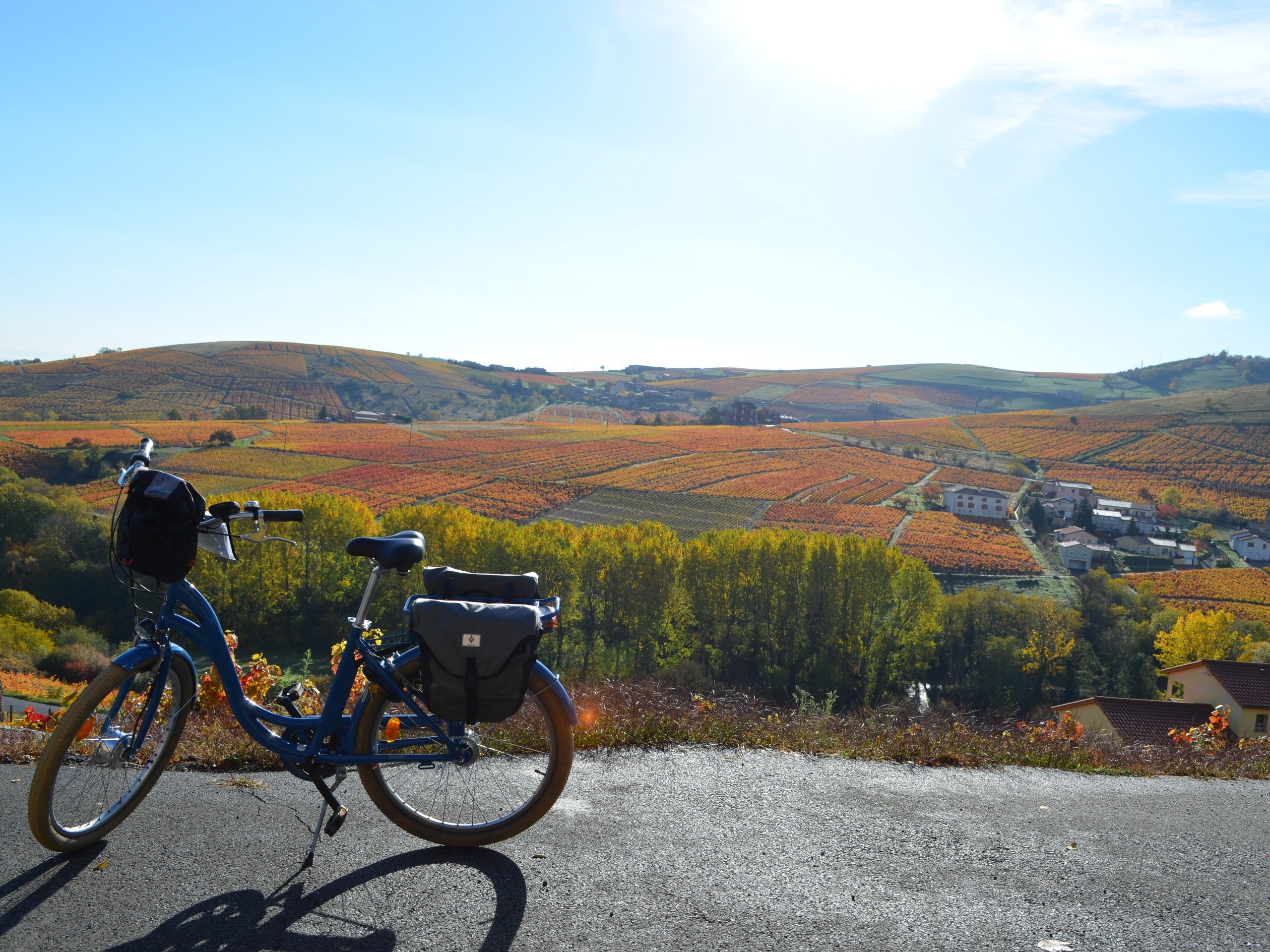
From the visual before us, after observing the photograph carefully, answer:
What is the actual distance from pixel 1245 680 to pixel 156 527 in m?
22.4

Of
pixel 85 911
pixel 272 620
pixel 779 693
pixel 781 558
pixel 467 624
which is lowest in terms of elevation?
pixel 779 693

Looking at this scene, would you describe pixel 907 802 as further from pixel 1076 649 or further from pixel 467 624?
pixel 1076 649

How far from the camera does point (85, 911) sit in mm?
2939

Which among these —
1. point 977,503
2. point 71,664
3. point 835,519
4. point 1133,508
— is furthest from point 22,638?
point 1133,508

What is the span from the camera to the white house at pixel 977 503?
8650 cm

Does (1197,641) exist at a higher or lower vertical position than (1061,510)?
lower

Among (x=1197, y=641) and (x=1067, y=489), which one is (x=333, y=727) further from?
(x=1067, y=489)

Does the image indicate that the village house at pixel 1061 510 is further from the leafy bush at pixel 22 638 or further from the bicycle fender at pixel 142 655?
the bicycle fender at pixel 142 655

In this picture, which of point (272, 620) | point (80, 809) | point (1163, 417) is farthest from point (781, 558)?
point (1163, 417)

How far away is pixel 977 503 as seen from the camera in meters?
87.5

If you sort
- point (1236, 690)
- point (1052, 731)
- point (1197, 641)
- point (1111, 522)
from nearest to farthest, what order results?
point (1052, 731) → point (1236, 690) → point (1197, 641) → point (1111, 522)

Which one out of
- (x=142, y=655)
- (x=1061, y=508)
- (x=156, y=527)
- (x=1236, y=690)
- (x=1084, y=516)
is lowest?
(x=1084, y=516)

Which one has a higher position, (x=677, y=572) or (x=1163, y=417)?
(x=1163, y=417)

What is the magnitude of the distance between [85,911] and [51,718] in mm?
2973
